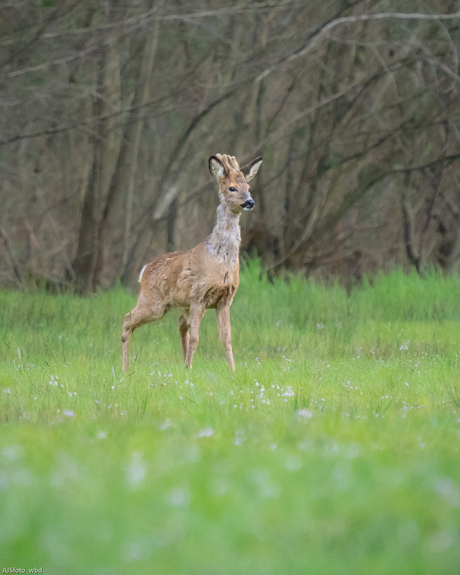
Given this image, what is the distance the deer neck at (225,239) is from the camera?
8008mm

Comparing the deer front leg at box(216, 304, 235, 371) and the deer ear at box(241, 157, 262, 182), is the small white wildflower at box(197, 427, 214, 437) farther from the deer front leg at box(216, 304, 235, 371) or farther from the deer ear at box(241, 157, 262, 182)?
the deer ear at box(241, 157, 262, 182)

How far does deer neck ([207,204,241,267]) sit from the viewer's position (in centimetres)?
801

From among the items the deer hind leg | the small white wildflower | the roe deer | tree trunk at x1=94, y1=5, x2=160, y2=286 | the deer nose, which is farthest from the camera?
tree trunk at x1=94, y1=5, x2=160, y2=286

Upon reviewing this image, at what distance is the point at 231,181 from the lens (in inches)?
320

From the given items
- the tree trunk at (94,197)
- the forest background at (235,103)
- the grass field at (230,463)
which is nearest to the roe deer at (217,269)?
the grass field at (230,463)

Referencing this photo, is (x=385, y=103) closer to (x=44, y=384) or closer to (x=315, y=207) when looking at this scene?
(x=315, y=207)

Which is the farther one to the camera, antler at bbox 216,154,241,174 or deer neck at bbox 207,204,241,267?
antler at bbox 216,154,241,174

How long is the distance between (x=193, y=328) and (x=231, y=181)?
1.49 meters

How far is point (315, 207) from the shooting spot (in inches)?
623

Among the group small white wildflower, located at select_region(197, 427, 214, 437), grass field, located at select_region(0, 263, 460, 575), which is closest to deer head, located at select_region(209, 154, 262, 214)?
grass field, located at select_region(0, 263, 460, 575)

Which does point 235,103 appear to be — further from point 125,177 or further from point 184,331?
point 184,331

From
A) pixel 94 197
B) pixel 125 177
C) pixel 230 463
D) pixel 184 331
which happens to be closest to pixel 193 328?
pixel 184 331

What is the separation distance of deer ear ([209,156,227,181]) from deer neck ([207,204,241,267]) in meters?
A: 0.31

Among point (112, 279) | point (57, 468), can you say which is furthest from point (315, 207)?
point (57, 468)
